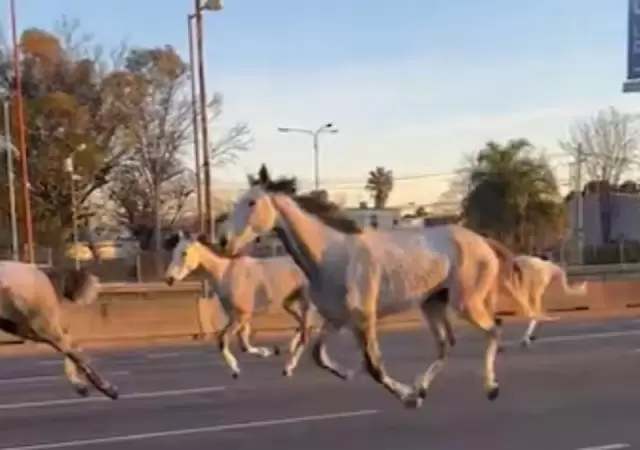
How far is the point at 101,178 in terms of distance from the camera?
6338cm

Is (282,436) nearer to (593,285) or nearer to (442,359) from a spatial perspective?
(442,359)

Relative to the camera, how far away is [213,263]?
59.9ft

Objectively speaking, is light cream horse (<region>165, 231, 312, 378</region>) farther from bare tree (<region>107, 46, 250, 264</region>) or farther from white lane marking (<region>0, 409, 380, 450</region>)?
bare tree (<region>107, 46, 250, 264</region>)

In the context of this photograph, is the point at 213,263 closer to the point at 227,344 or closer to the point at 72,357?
the point at 227,344

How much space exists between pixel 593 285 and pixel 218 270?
19.9 meters

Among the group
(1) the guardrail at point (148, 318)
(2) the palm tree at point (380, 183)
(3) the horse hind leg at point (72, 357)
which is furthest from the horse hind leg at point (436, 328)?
(2) the palm tree at point (380, 183)

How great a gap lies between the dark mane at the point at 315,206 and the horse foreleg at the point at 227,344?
11.1 meters

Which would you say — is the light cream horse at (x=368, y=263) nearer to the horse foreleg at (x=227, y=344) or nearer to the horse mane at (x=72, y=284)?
the horse mane at (x=72, y=284)

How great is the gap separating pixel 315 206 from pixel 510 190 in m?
63.3

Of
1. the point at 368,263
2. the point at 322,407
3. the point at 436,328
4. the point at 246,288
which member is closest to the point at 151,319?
the point at 246,288

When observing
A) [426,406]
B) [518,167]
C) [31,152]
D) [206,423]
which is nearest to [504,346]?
[426,406]

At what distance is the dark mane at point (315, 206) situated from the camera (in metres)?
6.42

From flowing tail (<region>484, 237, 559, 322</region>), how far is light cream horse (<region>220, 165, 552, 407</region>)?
13 cm

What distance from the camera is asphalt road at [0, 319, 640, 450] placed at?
41.2 feet
